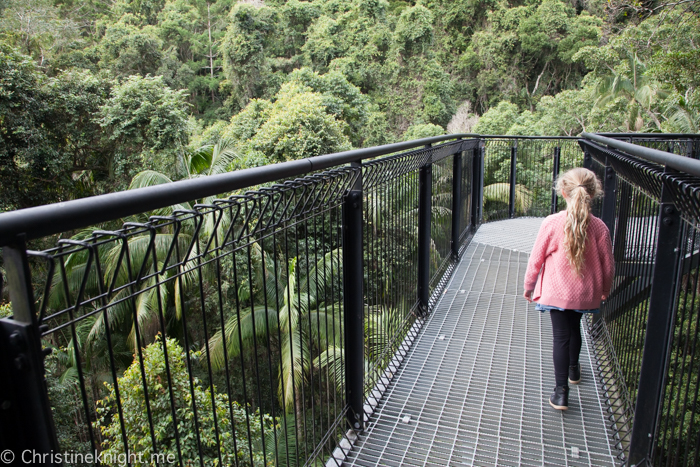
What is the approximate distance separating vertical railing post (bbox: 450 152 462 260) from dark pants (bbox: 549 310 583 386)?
9.20 feet

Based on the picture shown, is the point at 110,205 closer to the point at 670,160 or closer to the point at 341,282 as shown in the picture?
the point at 670,160

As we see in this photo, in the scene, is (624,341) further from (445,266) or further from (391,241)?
(445,266)

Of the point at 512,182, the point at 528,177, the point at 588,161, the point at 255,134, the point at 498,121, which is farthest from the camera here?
the point at 498,121

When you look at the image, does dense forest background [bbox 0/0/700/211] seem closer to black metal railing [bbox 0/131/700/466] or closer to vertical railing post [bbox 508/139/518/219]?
vertical railing post [bbox 508/139/518/219]

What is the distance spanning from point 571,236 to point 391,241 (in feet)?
4.17

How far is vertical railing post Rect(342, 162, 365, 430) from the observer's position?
263 centimetres

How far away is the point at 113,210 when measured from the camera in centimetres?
110

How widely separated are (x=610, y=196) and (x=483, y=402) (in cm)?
208

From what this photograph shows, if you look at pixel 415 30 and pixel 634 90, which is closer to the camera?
pixel 634 90

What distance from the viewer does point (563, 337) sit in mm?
3049

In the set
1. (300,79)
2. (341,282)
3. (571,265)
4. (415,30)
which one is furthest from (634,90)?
(341,282)

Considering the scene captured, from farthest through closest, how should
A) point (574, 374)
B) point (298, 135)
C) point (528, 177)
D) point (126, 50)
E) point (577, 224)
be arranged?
1. point (126, 50)
2. point (298, 135)
3. point (528, 177)
4. point (574, 374)
5. point (577, 224)

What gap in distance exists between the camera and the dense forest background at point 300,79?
14.4 meters

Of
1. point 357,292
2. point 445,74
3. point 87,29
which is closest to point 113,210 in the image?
point 357,292
